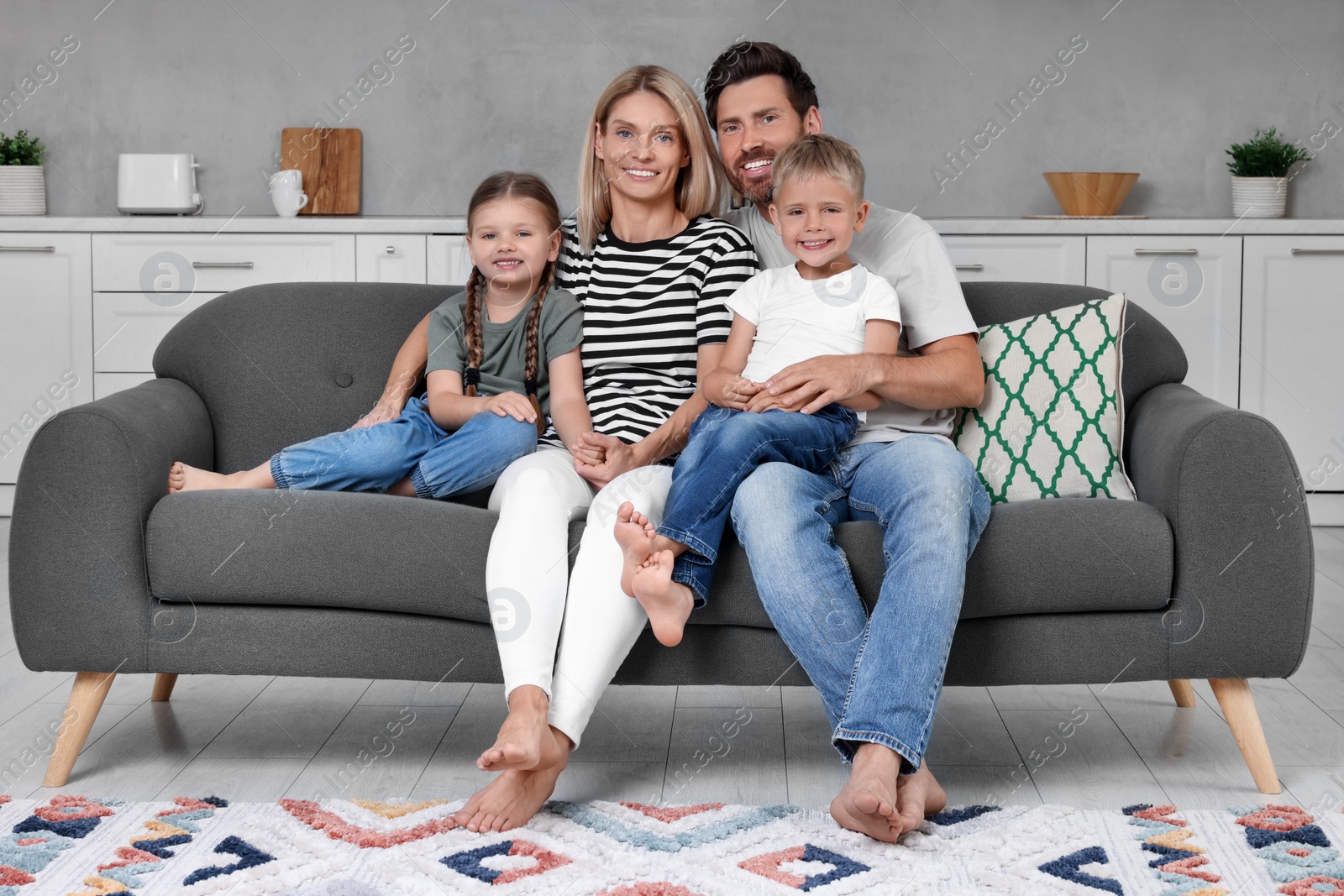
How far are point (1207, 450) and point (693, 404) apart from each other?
77 cm

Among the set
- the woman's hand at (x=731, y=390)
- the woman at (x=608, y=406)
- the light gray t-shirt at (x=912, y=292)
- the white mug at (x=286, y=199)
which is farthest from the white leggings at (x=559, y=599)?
the white mug at (x=286, y=199)

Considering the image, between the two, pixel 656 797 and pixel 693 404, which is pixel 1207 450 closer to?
pixel 693 404

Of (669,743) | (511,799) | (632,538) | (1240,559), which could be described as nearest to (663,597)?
(632,538)

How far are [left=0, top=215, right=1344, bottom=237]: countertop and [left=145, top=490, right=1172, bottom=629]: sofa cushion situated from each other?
7.06ft

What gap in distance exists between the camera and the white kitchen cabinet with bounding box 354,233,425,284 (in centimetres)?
381

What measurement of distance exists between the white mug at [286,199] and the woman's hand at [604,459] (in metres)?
2.53

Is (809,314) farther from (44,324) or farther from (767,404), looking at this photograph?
(44,324)

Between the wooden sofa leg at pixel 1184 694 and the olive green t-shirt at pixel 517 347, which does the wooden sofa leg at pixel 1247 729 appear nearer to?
the wooden sofa leg at pixel 1184 694

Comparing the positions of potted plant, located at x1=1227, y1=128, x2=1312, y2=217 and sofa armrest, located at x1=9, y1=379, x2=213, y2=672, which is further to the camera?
potted plant, located at x1=1227, y1=128, x2=1312, y2=217

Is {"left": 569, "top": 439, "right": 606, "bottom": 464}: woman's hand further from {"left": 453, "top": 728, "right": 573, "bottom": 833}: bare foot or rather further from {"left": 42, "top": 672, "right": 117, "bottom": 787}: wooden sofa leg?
{"left": 42, "top": 672, "right": 117, "bottom": 787}: wooden sofa leg

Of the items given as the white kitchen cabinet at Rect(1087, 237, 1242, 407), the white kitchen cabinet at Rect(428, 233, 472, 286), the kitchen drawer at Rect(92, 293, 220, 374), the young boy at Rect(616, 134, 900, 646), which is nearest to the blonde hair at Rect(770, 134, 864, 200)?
the young boy at Rect(616, 134, 900, 646)

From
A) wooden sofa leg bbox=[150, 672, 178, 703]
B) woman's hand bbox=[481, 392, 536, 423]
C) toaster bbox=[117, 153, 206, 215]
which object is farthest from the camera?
toaster bbox=[117, 153, 206, 215]

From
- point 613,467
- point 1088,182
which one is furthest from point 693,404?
point 1088,182

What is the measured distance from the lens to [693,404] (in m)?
2.01
